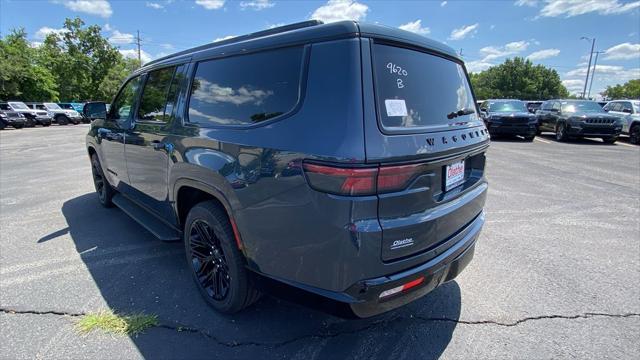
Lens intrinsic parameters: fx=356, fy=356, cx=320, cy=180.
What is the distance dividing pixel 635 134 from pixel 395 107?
18136mm

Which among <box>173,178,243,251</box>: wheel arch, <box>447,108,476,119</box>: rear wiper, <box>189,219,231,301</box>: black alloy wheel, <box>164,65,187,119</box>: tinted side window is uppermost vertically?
<box>164,65,187,119</box>: tinted side window

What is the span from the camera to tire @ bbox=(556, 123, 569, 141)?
14945 mm

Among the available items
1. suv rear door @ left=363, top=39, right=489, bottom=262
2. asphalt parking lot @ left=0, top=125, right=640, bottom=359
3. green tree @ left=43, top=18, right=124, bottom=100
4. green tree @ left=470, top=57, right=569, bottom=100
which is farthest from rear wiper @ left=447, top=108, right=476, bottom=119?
green tree @ left=470, top=57, right=569, bottom=100

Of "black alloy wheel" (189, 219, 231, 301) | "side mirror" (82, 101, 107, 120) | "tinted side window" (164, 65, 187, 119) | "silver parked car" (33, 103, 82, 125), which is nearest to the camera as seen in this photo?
"black alloy wheel" (189, 219, 231, 301)

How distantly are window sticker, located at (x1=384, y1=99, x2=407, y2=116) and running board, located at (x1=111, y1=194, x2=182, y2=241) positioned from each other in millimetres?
2256

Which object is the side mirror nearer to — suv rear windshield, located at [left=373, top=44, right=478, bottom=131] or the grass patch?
the grass patch

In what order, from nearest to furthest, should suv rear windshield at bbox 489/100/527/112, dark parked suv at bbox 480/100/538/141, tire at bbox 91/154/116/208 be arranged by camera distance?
1. tire at bbox 91/154/116/208
2. dark parked suv at bbox 480/100/538/141
3. suv rear windshield at bbox 489/100/527/112

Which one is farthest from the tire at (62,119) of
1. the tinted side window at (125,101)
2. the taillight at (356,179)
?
the taillight at (356,179)

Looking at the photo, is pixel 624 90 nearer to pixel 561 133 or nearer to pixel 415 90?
pixel 561 133

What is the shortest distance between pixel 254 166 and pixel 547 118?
1844cm

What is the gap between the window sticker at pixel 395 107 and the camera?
1918 millimetres

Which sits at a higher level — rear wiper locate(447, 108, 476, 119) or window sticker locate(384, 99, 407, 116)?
window sticker locate(384, 99, 407, 116)

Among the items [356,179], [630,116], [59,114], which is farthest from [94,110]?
[59,114]

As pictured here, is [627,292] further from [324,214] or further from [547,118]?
[547,118]
